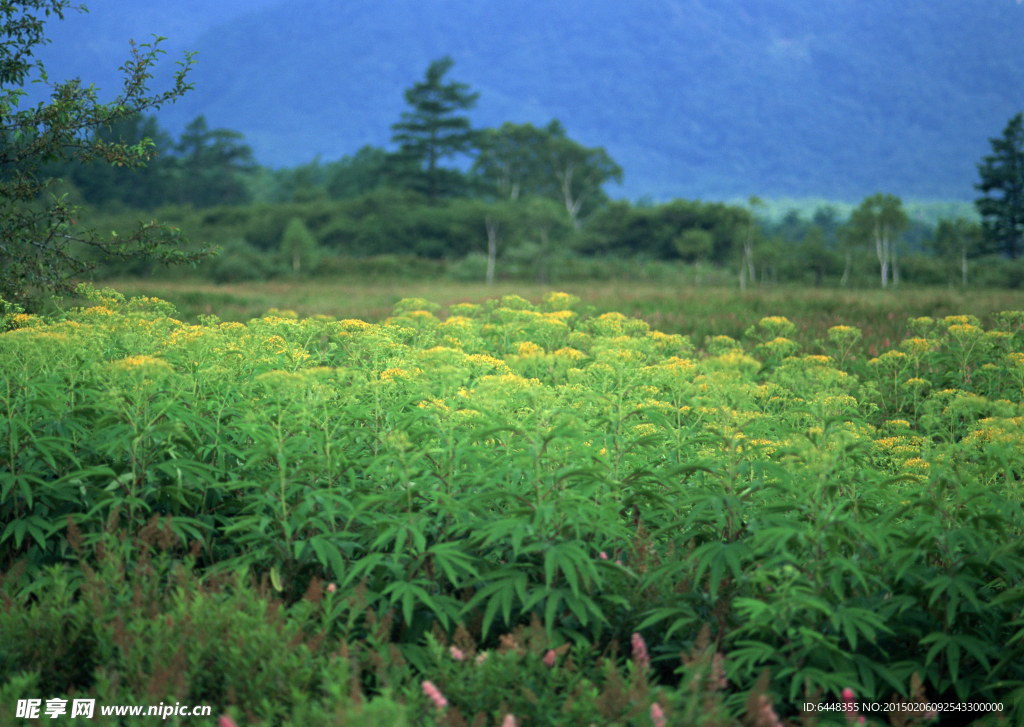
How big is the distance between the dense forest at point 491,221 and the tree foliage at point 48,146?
22.0 metres

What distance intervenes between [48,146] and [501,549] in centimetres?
713

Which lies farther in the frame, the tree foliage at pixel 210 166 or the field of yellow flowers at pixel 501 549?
the tree foliage at pixel 210 166

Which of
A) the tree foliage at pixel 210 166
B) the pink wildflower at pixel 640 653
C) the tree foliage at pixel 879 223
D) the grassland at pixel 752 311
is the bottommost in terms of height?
the pink wildflower at pixel 640 653

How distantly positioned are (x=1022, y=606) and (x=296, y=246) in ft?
149

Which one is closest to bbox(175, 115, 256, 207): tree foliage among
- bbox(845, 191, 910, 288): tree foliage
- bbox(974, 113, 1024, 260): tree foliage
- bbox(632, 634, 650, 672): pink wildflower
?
bbox(845, 191, 910, 288): tree foliage

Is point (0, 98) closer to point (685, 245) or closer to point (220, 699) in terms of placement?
point (220, 699)

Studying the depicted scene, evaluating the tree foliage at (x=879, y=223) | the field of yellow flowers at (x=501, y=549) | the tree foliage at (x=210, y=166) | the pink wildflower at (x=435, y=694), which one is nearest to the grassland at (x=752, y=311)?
the field of yellow flowers at (x=501, y=549)

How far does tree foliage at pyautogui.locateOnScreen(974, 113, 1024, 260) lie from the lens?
54375 mm

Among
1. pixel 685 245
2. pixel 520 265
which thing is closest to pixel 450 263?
pixel 520 265

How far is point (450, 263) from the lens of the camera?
173ft

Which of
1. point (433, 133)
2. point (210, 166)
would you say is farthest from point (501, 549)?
point (210, 166)

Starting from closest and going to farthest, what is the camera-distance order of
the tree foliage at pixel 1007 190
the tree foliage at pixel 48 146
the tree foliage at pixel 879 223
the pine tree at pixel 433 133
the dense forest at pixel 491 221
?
1. the tree foliage at pixel 48 146
2. the tree foliage at pixel 879 223
3. the dense forest at pixel 491 221
4. the tree foliage at pixel 1007 190
5. the pine tree at pixel 433 133

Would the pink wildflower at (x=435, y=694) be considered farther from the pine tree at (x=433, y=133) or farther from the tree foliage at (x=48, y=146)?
the pine tree at (x=433, y=133)

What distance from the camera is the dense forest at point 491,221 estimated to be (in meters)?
46.1
